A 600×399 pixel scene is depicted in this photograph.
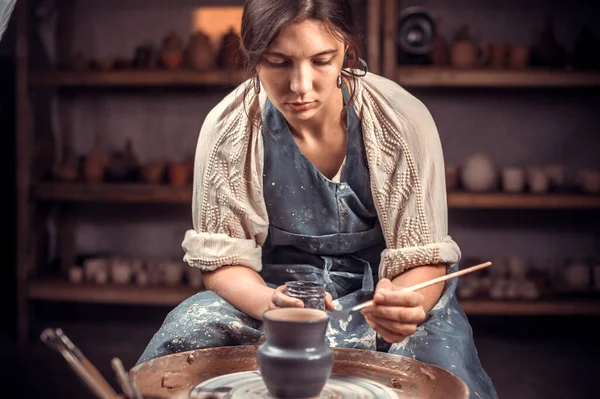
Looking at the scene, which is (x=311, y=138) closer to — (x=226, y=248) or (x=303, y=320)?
(x=226, y=248)

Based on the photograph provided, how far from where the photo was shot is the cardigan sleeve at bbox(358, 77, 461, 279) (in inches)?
71.2

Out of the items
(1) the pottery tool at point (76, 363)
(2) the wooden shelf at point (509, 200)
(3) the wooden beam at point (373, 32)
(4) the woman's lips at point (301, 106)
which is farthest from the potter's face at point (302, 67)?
(2) the wooden shelf at point (509, 200)

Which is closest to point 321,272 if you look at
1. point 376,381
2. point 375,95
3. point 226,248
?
point 226,248

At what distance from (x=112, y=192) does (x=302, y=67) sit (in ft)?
7.80

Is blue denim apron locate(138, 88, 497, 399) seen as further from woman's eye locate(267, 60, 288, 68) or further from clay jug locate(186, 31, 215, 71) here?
clay jug locate(186, 31, 215, 71)

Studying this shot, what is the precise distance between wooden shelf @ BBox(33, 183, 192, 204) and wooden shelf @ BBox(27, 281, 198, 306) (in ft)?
1.42

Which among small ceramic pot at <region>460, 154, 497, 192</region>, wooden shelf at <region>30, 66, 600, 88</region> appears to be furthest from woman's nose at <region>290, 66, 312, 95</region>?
small ceramic pot at <region>460, 154, 497, 192</region>

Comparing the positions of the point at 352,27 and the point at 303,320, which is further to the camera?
the point at 352,27

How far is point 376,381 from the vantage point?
1400mm

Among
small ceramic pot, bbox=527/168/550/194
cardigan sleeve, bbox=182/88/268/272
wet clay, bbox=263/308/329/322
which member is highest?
cardigan sleeve, bbox=182/88/268/272

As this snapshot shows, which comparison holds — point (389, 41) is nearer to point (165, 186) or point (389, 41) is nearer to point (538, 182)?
point (538, 182)

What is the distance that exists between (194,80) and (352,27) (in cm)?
203

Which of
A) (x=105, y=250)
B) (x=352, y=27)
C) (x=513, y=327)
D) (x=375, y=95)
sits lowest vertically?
(x=513, y=327)

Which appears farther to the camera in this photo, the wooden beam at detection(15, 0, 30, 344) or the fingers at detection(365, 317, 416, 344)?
the wooden beam at detection(15, 0, 30, 344)
